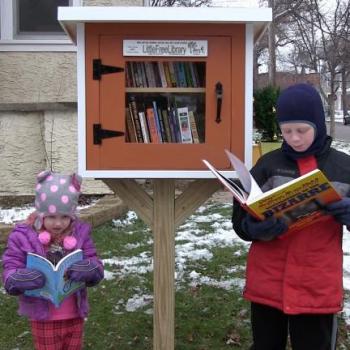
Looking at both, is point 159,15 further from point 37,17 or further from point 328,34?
point 328,34

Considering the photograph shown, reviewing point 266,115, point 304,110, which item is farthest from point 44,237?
point 266,115

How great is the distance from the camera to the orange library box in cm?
259

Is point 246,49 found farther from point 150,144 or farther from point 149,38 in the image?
point 150,144

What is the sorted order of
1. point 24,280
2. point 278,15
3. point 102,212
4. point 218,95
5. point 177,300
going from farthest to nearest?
1. point 278,15
2. point 102,212
3. point 177,300
4. point 218,95
5. point 24,280

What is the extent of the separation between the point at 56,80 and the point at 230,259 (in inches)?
134

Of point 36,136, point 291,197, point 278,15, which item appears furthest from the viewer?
point 278,15

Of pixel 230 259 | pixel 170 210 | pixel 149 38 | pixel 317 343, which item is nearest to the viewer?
pixel 317 343

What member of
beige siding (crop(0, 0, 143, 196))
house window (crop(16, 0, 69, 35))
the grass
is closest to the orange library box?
the grass

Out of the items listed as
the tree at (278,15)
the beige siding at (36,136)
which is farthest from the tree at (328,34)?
the beige siding at (36,136)

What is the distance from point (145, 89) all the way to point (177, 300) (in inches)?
71.8

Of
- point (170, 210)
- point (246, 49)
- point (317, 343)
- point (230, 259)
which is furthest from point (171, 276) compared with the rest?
point (230, 259)

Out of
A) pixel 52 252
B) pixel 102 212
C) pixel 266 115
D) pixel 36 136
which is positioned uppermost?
pixel 266 115

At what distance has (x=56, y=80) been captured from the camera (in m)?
7.11

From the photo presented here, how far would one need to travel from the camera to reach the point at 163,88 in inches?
107
